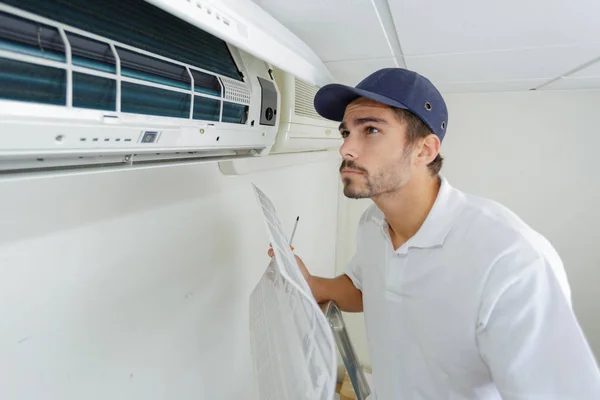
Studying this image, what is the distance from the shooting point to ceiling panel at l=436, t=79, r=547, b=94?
2.14 meters

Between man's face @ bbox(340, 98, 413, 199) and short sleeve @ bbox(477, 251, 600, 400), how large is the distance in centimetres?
42

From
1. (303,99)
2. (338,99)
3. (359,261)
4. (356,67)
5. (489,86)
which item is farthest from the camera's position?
(489,86)

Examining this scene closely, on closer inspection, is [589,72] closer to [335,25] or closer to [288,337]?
[335,25]

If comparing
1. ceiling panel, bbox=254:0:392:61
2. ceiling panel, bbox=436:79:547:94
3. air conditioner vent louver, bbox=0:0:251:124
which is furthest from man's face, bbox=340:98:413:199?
ceiling panel, bbox=436:79:547:94

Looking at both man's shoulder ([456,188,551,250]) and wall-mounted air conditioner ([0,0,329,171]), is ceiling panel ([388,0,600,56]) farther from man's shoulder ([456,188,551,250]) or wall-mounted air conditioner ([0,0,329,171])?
man's shoulder ([456,188,551,250])

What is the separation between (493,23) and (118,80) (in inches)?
42.8

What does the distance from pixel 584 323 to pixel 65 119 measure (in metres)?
3.55

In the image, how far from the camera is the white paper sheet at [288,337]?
751mm

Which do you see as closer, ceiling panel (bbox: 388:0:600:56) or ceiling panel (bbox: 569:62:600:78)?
ceiling panel (bbox: 388:0:600:56)

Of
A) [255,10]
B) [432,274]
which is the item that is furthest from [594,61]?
[255,10]

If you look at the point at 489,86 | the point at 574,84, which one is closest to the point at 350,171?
the point at 489,86

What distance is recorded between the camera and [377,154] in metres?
1.16

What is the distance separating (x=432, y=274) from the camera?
1136 mm

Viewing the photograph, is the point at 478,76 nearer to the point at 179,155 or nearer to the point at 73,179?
the point at 179,155
